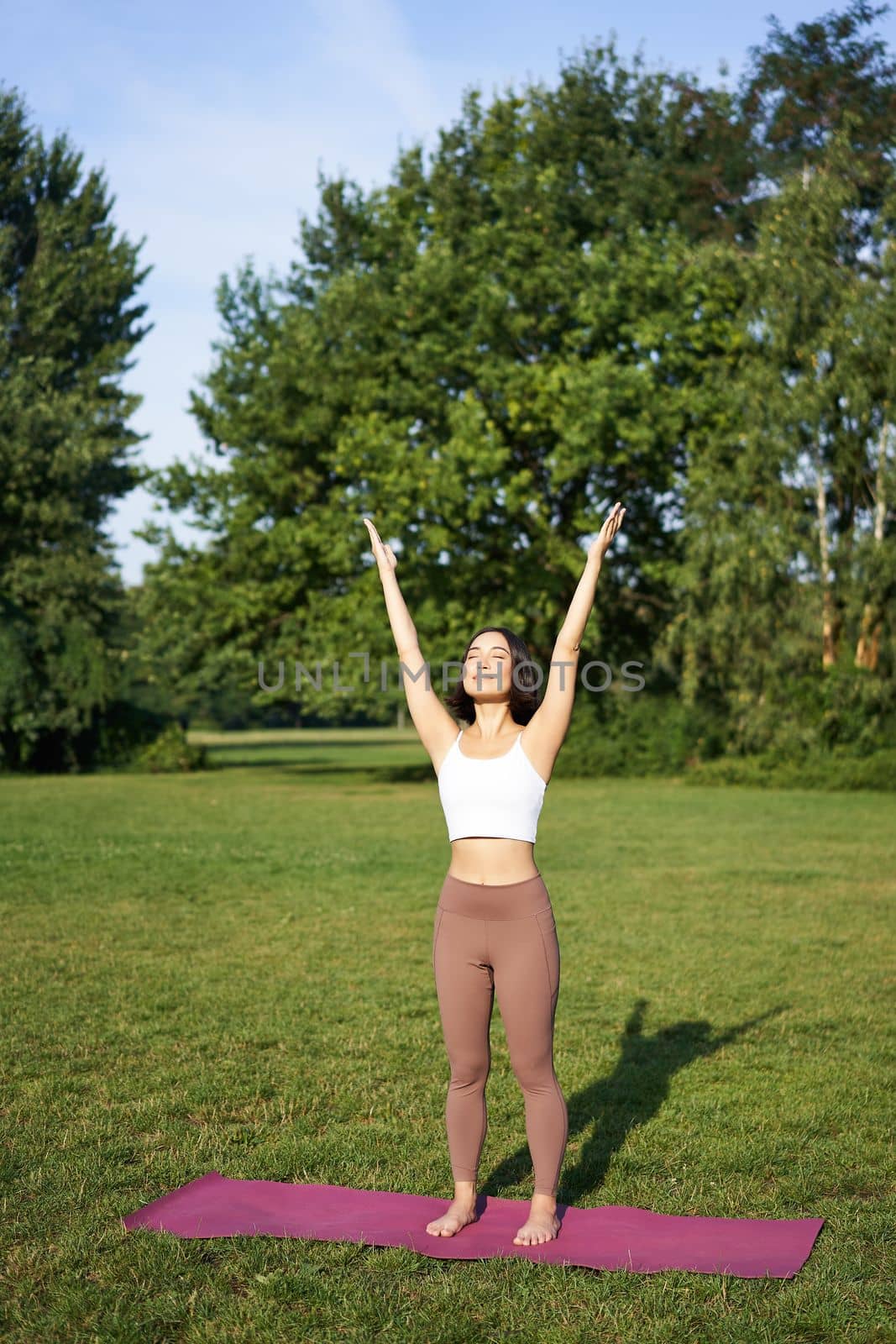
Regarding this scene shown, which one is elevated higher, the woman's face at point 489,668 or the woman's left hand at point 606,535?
the woman's left hand at point 606,535

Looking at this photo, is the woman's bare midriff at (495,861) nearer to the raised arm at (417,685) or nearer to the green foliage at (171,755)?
the raised arm at (417,685)

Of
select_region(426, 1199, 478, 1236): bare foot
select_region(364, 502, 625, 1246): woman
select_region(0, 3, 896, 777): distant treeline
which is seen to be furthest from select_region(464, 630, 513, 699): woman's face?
select_region(0, 3, 896, 777): distant treeline

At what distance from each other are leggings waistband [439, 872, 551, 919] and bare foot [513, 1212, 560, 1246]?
3.54 feet

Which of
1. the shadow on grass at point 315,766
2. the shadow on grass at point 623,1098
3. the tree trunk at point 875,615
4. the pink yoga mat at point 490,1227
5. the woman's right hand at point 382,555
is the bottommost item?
the shadow on grass at point 315,766

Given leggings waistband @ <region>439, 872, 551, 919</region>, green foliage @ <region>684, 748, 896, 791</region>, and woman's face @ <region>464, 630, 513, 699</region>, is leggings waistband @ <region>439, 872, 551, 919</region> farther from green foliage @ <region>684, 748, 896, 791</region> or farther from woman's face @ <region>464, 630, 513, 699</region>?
green foliage @ <region>684, 748, 896, 791</region>

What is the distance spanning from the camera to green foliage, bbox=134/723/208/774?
123 ft

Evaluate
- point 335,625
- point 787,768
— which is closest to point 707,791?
point 787,768

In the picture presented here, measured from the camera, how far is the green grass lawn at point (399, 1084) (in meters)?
3.81

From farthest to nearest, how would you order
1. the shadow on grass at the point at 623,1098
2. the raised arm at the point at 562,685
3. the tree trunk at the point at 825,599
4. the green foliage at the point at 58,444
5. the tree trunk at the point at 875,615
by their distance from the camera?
the green foliage at the point at 58,444, the tree trunk at the point at 825,599, the tree trunk at the point at 875,615, the shadow on grass at the point at 623,1098, the raised arm at the point at 562,685

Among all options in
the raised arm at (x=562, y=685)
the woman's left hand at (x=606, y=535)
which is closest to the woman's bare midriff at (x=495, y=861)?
the raised arm at (x=562, y=685)

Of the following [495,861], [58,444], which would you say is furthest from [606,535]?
[58,444]

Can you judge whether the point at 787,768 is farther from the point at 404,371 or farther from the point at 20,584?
the point at 20,584

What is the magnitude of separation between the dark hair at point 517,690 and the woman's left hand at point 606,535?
427 millimetres

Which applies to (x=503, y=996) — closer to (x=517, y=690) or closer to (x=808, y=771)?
(x=517, y=690)
